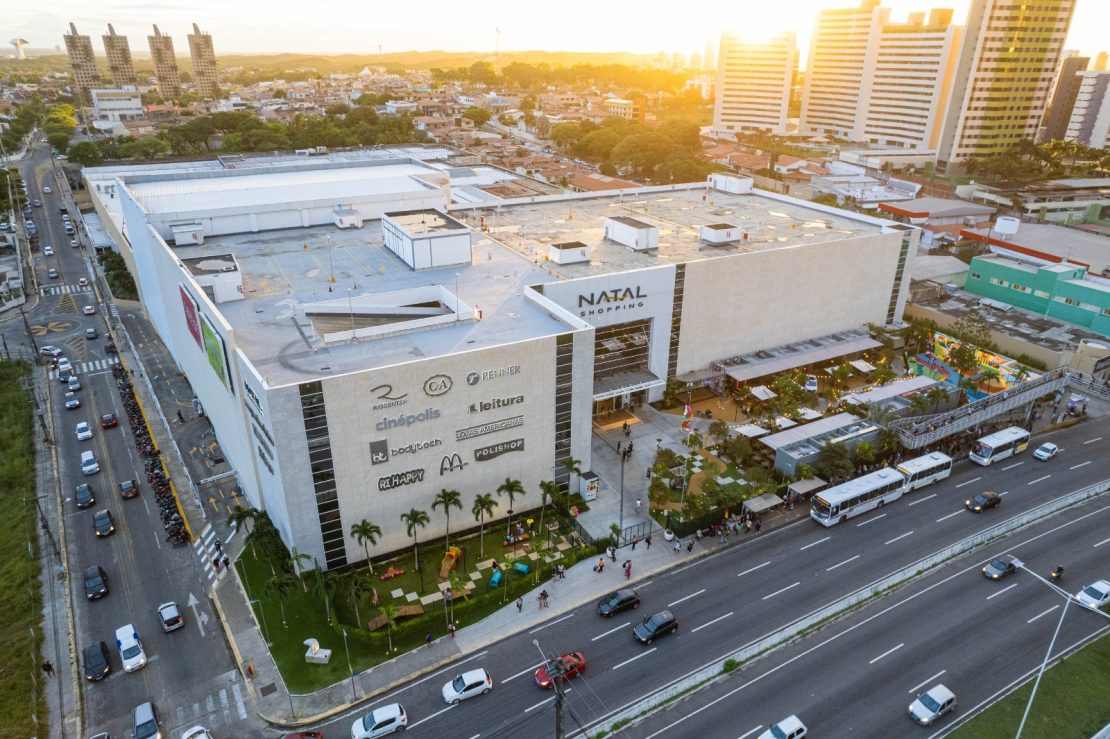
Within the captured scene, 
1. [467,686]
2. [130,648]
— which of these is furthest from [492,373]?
[130,648]

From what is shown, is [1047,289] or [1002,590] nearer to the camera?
[1002,590]

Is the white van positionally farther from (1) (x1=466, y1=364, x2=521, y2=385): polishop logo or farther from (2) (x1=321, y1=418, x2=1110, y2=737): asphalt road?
(2) (x1=321, y1=418, x2=1110, y2=737): asphalt road

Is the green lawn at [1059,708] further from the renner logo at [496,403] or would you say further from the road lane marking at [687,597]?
the renner logo at [496,403]

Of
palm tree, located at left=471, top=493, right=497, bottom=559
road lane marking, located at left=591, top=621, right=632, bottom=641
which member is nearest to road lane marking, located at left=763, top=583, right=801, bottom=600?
road lane marking, located at left=591, top=621, right=632, bottom=641

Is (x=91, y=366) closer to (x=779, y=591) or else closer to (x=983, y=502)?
(x=779, y=591)

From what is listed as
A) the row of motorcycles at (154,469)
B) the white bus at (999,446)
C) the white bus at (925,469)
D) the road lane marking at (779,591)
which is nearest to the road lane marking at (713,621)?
the road lane marking at (779,591)

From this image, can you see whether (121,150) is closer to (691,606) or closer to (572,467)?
(572,467)

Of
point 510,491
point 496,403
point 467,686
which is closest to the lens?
point 467,686
